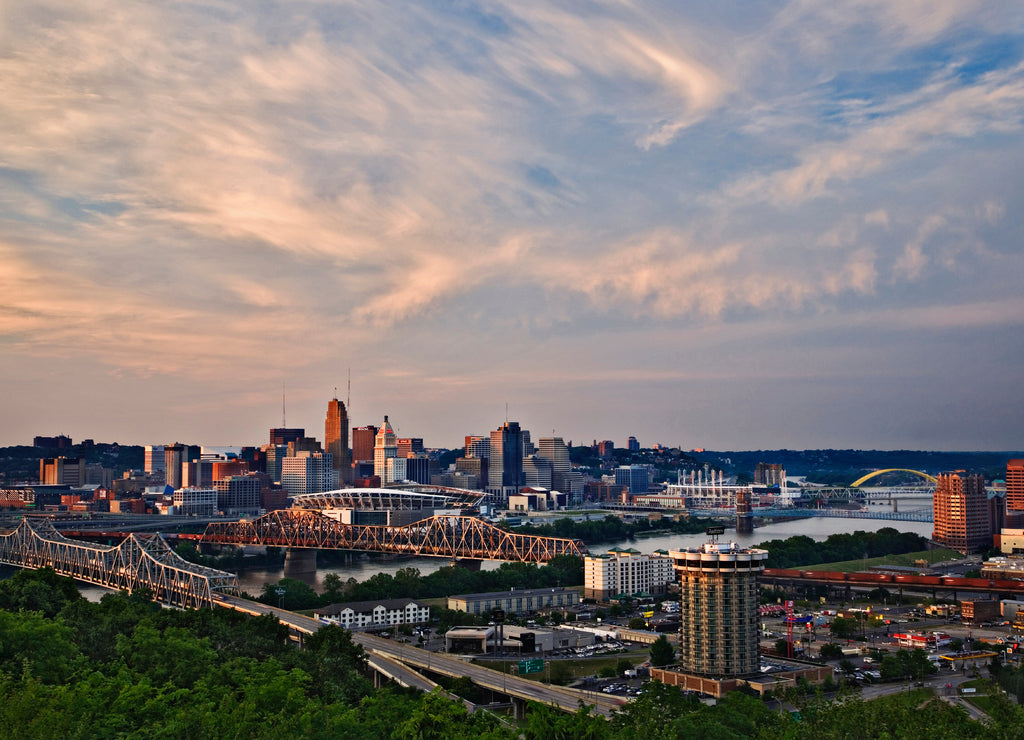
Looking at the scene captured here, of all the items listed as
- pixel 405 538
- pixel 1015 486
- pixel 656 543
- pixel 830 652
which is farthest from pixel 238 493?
pixel 830 652

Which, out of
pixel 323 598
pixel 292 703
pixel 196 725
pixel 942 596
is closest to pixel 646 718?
pixel 292 703

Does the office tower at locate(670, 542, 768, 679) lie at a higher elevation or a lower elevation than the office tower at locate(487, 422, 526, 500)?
lower

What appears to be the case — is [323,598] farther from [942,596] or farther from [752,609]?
[942,596]

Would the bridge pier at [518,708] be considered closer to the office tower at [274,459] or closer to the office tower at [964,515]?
the office tower at [964,515]

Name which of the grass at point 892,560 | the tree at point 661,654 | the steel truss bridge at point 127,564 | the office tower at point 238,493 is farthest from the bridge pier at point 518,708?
the office tower at point 238,493

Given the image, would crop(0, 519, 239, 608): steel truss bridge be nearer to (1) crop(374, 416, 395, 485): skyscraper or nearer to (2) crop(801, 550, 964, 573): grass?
(2) crop(801, 550, 964, 573): grass

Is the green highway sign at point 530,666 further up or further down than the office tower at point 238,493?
further down

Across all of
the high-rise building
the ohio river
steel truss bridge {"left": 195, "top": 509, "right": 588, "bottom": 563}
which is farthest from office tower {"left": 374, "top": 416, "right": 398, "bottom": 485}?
the high-rise building
